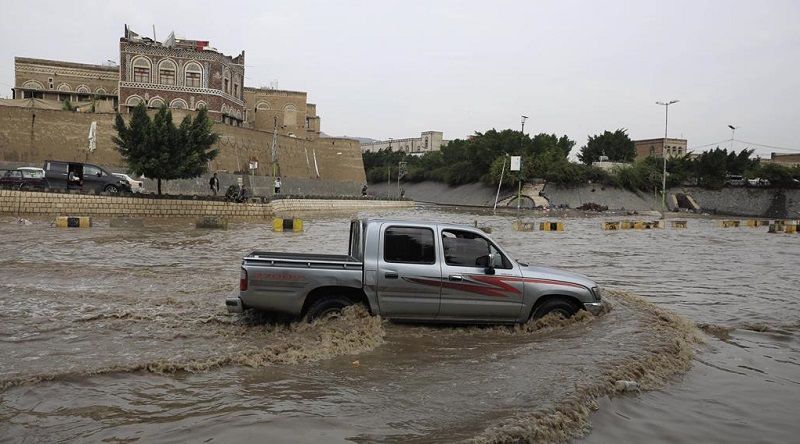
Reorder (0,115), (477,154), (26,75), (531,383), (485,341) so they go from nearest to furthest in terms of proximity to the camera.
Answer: (531,383) < (485,341) < (0,115) < (26,75) < (477,154)

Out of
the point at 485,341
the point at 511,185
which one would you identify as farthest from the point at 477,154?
the point at 485,341

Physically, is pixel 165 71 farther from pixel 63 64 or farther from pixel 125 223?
pixel 125 223

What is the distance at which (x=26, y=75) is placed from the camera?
55.5 m

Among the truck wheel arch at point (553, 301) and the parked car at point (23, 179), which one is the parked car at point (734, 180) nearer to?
the parked car at point (23, 179)

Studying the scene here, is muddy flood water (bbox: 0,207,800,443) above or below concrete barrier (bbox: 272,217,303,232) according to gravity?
below

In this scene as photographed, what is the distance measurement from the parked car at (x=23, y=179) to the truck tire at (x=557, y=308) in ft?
89.5

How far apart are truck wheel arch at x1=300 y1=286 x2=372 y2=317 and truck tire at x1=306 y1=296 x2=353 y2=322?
0.15ft

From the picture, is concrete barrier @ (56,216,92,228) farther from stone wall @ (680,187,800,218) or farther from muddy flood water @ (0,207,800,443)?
stone wall @ (680,187,800,218)

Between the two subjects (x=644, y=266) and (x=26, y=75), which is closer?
(x=644, y=266)

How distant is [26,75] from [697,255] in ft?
186

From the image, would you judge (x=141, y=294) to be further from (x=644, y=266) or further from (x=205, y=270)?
(x=644, y=266)

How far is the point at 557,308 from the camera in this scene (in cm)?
823

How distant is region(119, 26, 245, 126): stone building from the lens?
51.7 metres

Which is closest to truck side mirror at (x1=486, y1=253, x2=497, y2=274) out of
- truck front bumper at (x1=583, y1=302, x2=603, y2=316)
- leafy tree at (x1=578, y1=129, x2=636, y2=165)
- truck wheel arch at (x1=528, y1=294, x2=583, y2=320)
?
truck wheel arch at (x1=528, y1=294, x2=583, y2=320)
